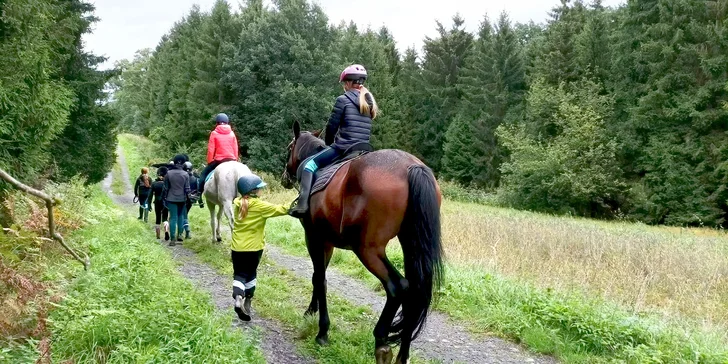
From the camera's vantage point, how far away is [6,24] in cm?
1072

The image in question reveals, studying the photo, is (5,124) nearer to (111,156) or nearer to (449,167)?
(111,156)

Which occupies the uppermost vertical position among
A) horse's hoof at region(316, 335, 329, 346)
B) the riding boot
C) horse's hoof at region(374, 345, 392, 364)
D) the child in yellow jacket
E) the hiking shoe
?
the riding boot

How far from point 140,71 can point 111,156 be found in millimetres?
69629

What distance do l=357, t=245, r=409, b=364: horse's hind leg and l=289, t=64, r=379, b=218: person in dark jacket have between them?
4.04ft

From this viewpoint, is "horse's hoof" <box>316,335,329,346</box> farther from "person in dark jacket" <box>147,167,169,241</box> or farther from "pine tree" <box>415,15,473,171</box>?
"pine tree" <box>415,15,473,171</box>

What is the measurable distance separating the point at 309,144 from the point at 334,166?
4.31 feet

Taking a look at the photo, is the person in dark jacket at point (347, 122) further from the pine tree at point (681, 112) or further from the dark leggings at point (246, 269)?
the pine tree at point (681, 112)

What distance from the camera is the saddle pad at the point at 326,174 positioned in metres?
5.40

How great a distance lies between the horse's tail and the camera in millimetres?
4559

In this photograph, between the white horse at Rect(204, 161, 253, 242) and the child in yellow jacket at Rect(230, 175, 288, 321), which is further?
the white horse at Rect(204, 161, 253, 242)

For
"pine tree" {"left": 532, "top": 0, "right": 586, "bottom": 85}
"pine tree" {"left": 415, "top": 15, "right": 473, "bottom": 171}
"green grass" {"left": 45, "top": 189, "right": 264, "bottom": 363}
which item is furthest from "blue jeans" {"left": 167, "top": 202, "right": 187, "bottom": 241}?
"pine tree" {"left": 415, "top": 15, "right": 473, "bottom": 171}

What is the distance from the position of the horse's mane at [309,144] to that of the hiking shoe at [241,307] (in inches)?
81.9

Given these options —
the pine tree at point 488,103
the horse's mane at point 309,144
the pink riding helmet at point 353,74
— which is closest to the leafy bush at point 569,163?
the pine tree at point 488,103

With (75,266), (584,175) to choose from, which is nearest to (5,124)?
(75,266)
